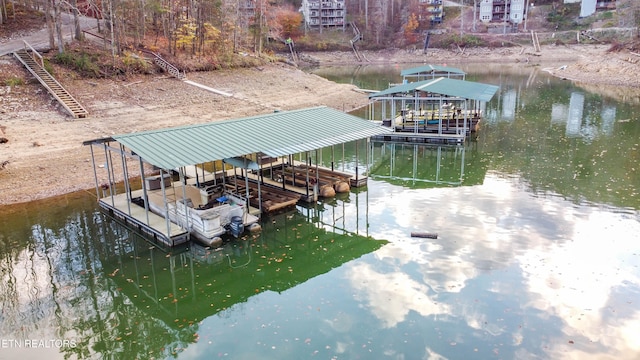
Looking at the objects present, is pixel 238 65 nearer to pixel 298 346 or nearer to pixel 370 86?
pixel 370 86

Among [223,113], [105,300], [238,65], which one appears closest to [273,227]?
[105,300]

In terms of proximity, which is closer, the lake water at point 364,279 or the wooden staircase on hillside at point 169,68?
the lake water at point 364,279

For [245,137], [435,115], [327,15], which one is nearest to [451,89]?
[435,115]

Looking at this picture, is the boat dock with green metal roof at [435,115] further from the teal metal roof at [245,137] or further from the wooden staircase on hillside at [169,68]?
the wooden staircase on hillside at [169,68]

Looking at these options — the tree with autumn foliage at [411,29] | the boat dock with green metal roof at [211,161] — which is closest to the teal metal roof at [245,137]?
the boat dock with green metal roof at [211,161]

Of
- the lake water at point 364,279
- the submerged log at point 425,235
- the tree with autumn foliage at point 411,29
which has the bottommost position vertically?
the lake water at point 364,279

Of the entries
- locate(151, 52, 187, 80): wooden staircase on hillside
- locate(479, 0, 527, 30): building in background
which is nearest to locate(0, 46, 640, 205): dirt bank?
locate(151, 52, 187, 80): wooden staircase on hillside

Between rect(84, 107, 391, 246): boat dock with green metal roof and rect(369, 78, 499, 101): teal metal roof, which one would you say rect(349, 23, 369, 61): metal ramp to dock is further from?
rect(84, 107, 391, 246): boat dock with green metal roof

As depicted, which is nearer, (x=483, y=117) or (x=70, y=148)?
(x=70, y=148)
